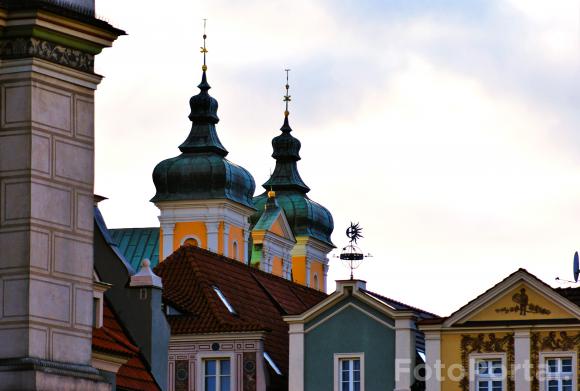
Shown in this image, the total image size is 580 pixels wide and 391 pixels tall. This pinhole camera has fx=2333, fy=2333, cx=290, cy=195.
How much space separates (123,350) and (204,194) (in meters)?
71.2

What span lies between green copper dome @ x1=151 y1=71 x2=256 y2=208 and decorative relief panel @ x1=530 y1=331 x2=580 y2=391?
57.7 m

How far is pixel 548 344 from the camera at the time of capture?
45.0 metres

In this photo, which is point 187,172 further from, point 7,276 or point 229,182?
point 7,276

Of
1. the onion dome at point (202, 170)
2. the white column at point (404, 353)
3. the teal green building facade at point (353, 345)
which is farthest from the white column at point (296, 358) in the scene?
the onion dome at point (202, 170)

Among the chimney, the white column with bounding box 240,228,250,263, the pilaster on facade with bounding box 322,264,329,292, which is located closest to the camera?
the chimney

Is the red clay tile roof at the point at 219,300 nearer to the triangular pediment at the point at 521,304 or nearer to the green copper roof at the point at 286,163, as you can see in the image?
the triangular pediment at the point at 521,304

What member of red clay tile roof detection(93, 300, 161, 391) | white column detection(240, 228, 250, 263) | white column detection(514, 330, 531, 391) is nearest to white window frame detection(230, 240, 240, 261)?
white column detection(240, 228, 250, 263)

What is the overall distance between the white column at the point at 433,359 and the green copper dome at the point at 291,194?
6227 cm

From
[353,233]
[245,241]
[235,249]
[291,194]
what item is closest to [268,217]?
[245,241]

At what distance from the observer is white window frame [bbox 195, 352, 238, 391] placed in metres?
47.3

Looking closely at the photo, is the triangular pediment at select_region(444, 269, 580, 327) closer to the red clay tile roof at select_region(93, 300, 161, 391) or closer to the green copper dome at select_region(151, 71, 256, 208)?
the red clay tile roof at select_region(93, 300, 161, 391)

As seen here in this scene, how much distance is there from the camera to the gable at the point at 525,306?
148 ft

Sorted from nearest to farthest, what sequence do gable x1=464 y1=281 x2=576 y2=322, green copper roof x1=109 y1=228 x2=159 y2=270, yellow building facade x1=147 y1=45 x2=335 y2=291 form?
1. gable x1=464 y1=281 x2=576 y2=322
2. green copper roof x1=109 y1=228 x2=159 y2=270
3. yellow building facade x1=147 y1=45 x2=335 y2=291

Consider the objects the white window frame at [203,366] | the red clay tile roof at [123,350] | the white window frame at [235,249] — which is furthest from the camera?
the white window frame at [235,249]
